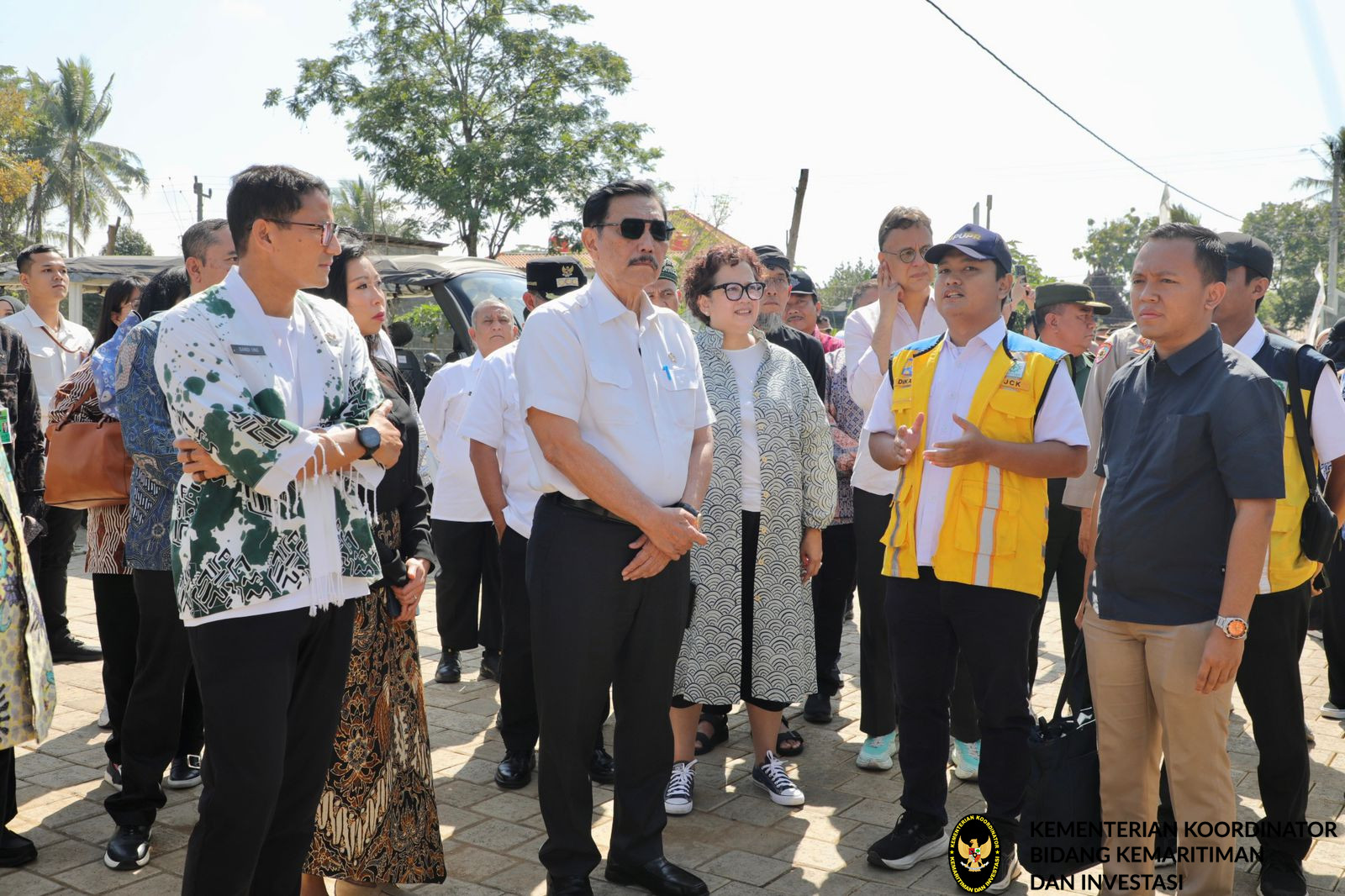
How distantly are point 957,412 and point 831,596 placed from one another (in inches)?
79.0

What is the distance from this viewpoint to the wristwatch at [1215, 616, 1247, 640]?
2.96 metres

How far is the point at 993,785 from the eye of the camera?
3.61 meters

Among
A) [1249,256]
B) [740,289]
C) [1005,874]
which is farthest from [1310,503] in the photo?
[740,289]

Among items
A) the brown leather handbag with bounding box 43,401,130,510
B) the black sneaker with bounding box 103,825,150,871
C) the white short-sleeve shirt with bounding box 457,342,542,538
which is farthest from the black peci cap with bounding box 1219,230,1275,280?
the black sneaker with bounding box 103,825,150,871

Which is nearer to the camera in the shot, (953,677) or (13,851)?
(13,851)

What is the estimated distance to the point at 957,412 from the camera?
3.74m

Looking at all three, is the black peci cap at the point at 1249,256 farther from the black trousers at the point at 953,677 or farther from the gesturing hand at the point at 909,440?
the black trousers at the point at 953,677

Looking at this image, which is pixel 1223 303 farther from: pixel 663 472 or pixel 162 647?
pixel 162 647

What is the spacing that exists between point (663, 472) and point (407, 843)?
4.53 ft

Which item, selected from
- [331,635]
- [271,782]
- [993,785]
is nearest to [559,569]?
[331,635]

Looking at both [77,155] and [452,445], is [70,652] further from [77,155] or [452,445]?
[77,155]

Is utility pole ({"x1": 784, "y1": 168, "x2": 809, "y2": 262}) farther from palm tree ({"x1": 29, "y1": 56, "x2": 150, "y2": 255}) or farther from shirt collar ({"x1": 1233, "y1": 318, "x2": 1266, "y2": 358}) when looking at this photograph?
palm tree ({"x1": 29, "y1": 56, "x2": 150, "y2": 255})

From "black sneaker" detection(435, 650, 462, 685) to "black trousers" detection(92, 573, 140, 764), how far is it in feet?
6.51

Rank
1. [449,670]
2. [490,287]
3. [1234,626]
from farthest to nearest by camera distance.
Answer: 1. [490,287]
2. [449,670]
3. [1234,626]
